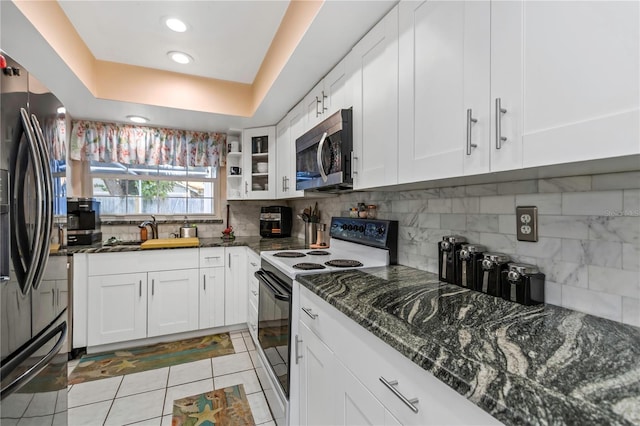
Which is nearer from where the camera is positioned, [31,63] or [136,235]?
[31,63]

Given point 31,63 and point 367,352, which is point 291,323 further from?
point 31,63

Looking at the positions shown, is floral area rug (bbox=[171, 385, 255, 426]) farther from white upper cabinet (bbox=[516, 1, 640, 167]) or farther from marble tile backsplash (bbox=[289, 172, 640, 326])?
white upper cabinet (bbox=[516, 1, 640, 167])

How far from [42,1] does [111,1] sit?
0.30 m

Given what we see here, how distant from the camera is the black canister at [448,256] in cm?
127

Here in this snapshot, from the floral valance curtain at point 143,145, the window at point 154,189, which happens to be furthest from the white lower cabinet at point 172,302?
the floral valance curtain at point 143,145

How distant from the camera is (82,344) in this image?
2.44 metres

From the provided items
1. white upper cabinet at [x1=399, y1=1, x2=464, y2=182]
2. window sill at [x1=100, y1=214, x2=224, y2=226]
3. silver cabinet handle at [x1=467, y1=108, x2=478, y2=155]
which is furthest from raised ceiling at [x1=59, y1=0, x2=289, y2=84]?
window sill at [x1=100, y1=214, x2=224, y2=226]

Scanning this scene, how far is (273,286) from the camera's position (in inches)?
66.7

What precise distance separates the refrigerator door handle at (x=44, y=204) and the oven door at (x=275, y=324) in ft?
3.17

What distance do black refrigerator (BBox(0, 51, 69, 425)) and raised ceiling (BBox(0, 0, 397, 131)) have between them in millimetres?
619

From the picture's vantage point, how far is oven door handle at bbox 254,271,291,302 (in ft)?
4.96

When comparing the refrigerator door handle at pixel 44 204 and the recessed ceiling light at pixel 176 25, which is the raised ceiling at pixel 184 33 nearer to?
the recessed ceiling light at pixel 176 25

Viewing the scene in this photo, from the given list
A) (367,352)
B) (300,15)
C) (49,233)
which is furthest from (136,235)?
(367,352)

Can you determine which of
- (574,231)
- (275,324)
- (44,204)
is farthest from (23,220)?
(574,231)
